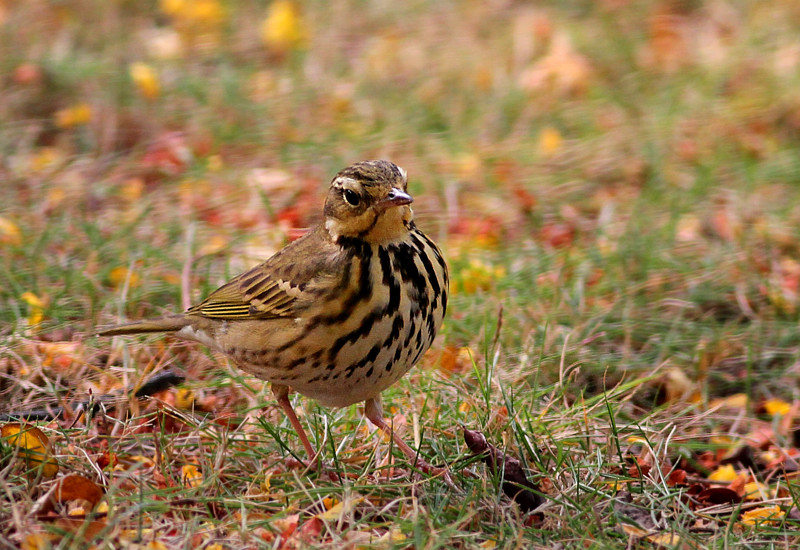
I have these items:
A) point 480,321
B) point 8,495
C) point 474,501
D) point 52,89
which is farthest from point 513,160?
point 8,495

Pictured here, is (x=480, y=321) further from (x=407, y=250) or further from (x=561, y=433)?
(x=407, y=250)

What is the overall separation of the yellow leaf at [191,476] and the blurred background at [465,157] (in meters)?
1.49

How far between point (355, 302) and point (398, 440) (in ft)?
2.38

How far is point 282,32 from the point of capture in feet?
33.7

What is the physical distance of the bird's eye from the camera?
4602 millimetres

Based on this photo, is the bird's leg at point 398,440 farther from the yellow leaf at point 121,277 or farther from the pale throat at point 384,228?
the yellow leaf at point 121,277

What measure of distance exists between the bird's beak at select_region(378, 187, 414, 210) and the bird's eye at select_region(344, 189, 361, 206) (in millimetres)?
105

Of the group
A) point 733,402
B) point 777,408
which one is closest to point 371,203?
point 733,402

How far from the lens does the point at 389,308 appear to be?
4.50 meters

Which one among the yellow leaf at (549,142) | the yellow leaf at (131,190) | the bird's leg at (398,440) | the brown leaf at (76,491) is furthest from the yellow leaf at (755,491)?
the yellow leaf at (131,190)

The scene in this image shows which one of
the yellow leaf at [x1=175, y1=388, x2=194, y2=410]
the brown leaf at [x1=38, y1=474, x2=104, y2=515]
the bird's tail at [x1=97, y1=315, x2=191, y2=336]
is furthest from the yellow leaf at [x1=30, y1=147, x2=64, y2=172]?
the brown leaf at [x1=38, y1=474, x2=104, y2=515]

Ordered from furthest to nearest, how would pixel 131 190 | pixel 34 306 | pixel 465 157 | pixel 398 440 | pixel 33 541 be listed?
pixel 465 157, pixel 131 190, pixel 34 306, pixel 398 440, pixel 33 541

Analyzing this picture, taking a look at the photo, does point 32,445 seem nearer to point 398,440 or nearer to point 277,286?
point 277,286

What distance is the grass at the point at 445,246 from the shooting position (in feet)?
15.0
